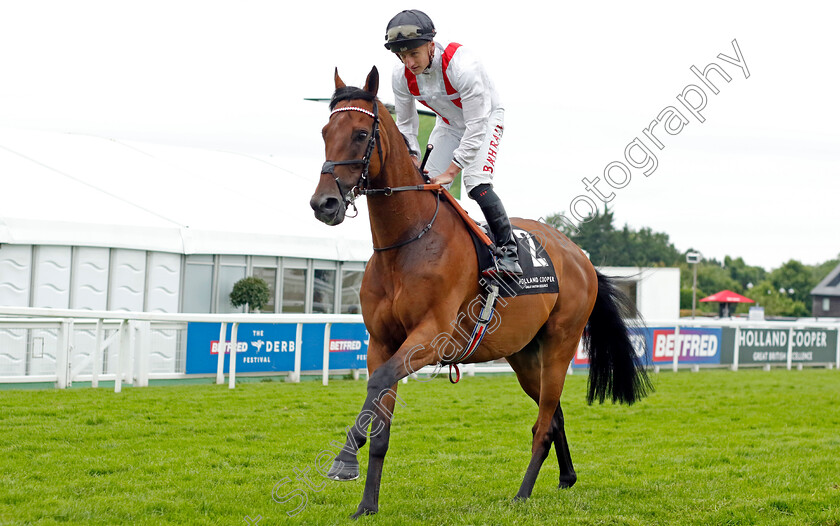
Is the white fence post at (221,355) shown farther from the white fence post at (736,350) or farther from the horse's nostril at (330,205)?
the white fence post at (736,350)

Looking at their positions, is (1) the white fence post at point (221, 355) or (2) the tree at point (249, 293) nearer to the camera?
(1) the white fence post at point (221, 355)

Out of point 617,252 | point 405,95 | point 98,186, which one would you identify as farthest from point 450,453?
point 617,252

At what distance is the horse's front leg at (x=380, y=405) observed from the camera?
4.10 m

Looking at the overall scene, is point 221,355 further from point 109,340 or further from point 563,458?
point 563,458

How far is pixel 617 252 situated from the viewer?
67.6 metres

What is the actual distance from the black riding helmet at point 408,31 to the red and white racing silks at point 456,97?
0.19 m

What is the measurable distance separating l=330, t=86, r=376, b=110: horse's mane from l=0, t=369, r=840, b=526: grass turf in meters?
2.15

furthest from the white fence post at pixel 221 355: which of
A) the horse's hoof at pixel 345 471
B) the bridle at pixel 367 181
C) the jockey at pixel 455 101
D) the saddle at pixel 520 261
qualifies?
the horse's hoof at pixel 345 471

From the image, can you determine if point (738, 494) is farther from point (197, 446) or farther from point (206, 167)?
point (206, 167)

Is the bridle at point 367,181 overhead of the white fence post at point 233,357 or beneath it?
overhead

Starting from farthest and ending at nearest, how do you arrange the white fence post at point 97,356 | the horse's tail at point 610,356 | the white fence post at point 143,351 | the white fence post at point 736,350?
the white fence post at point 736,350
the white fence post at point 143,351
the white fence post at point 97,356
the horse's tail at point 610,356

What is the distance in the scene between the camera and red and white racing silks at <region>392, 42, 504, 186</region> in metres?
4.71

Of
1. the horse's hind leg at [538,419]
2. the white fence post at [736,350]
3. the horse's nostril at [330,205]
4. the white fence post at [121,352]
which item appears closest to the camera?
the horse's nostril at [330,205]

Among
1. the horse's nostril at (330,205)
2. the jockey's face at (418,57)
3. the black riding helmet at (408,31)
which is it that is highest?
the black riding helmet at (408,31)
